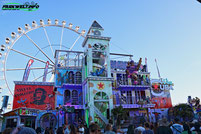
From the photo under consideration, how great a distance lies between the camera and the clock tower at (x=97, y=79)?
20016mm

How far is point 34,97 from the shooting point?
22844mm

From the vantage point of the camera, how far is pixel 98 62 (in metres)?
25.5

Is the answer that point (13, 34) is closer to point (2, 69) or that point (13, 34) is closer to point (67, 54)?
point (2, 69)

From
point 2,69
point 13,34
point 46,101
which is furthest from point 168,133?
point 13,34

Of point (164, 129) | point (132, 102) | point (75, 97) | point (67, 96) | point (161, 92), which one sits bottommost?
point (164, 129)

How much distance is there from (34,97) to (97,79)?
343 inches

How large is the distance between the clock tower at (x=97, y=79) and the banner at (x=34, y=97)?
4.73 m

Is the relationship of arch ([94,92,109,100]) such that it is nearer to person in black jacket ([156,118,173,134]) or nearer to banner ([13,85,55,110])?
banner ([13,85,55,110])

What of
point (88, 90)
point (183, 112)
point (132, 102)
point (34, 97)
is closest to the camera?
point (88, 90)

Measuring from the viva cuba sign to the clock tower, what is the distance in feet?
31.6

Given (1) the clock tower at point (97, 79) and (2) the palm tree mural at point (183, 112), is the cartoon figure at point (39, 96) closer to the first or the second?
(1) the clock tower at point (97, 79)

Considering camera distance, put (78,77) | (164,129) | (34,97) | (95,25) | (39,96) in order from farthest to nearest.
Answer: (95,25), (78,77), (39,96), (34,97), (164,129)

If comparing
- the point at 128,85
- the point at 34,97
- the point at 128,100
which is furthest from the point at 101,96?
the point at 34,97

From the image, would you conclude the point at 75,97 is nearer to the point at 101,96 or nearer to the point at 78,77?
the point at 78,77
